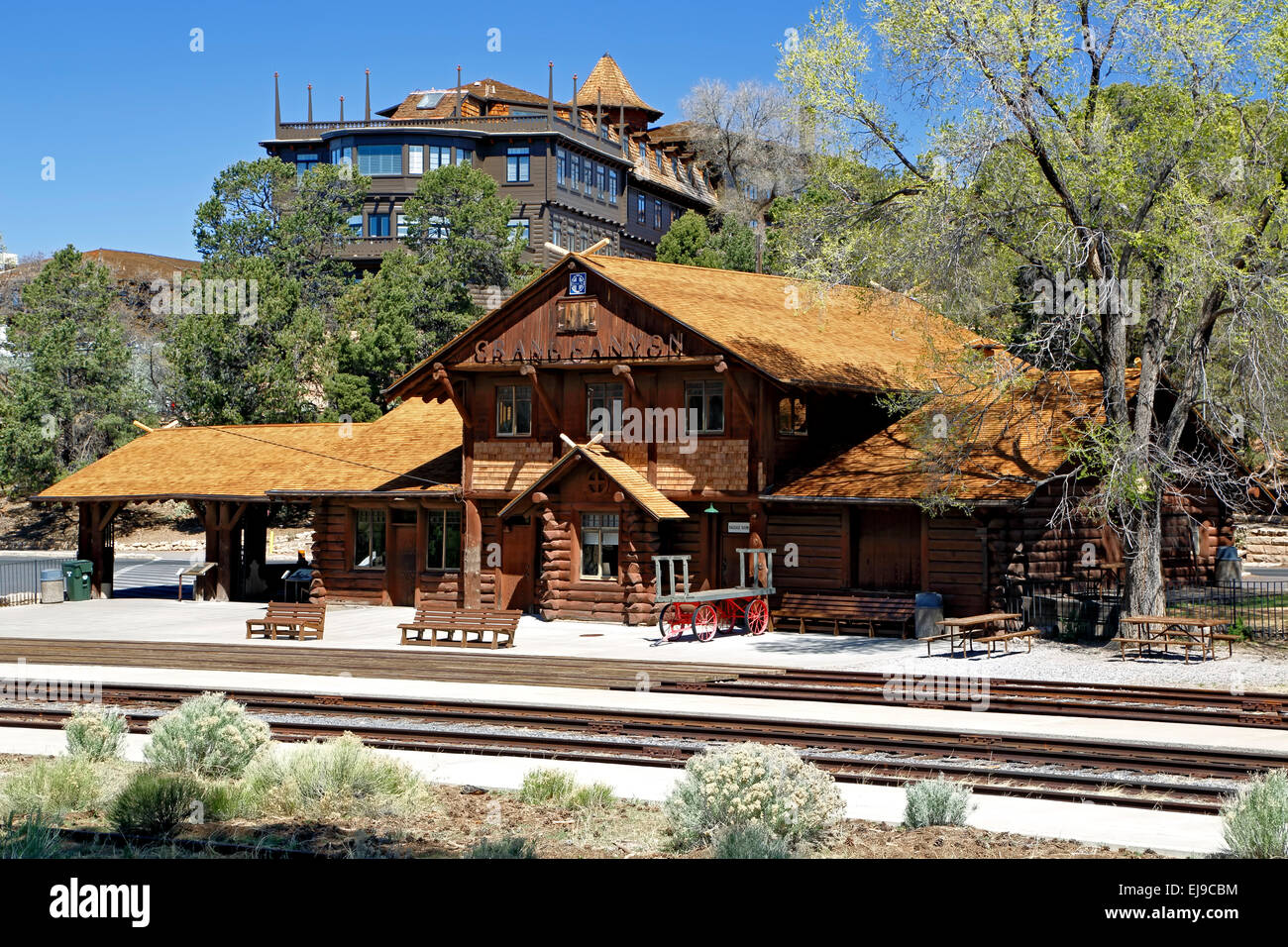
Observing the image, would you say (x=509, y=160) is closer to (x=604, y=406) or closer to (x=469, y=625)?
(x=604, y=406)

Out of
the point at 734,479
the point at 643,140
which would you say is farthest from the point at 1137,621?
the point at 643,140

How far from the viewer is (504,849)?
10.8 meters

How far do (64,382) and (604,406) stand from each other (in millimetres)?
42986

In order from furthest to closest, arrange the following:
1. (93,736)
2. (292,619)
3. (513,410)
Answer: (513,410) < (292,619) < (93,736)

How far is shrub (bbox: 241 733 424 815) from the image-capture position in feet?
44.0

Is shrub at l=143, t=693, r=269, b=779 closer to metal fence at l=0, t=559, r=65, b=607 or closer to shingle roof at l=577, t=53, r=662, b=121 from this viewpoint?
metal fence at l=0, t=559, r=65, b=607

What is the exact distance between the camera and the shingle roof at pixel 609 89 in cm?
9494

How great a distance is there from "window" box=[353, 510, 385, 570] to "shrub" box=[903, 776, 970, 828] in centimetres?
2804

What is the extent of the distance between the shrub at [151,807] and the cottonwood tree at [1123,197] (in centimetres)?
1838

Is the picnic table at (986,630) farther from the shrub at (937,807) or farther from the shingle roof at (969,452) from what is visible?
the shrub at (937,807)

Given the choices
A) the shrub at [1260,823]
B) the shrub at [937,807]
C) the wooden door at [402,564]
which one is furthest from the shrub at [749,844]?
the wooden door at [402,564]

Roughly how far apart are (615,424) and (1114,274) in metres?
13.3

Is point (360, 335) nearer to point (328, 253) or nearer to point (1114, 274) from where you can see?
point (328, 253)

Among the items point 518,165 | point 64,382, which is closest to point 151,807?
point 64,382
